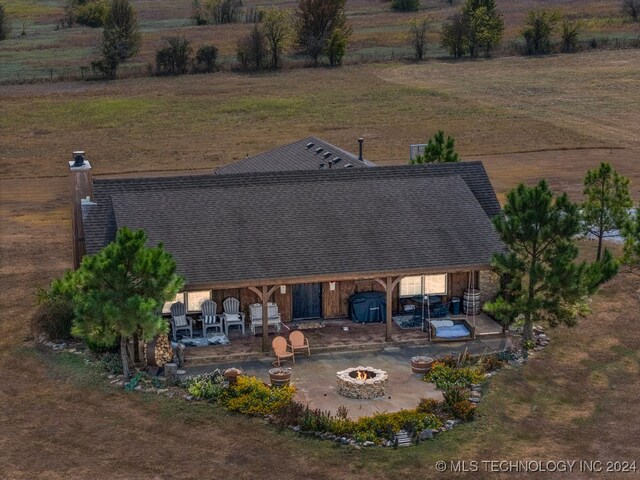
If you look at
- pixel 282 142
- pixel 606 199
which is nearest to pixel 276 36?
pixel 282 142

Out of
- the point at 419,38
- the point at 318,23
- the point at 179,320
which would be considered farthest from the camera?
the point at 419,38

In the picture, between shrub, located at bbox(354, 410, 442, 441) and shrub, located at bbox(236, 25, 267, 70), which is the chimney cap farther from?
shrub, located at bbox(236, 25, 267, 70)

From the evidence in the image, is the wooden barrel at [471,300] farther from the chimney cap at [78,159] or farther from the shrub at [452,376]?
the chimney cap at [78,159]

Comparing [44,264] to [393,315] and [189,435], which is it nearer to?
[393,315]

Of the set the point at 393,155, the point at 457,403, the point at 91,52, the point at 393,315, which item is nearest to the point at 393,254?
the point at 393,315

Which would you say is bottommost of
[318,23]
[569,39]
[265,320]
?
[265,320]

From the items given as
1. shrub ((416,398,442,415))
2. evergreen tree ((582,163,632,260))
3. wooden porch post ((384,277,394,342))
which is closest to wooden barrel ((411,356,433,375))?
shrub ((416,398,442,415))

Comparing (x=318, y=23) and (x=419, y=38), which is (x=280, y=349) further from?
(x=419, y=38)

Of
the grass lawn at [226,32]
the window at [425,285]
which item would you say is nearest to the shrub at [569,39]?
the grass lawn at [226,32]
